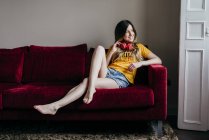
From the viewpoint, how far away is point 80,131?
270 cm

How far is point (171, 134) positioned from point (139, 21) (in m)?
1.40

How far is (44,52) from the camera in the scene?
10.6ft

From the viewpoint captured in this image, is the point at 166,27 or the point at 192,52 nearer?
the point at 192,52

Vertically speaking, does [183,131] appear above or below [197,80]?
below

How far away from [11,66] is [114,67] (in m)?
1.17

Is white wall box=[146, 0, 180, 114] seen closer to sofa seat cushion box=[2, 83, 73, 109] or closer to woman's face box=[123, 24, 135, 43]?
woman's face box=[123, 24, 135, 43]

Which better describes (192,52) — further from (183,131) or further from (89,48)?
(89,48)

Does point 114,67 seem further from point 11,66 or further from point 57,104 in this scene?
point 11,66

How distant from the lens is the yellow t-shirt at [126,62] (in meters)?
2.78

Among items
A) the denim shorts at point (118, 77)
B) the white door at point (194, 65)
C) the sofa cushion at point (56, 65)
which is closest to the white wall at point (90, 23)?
the sofa cushion at point (56, 65)

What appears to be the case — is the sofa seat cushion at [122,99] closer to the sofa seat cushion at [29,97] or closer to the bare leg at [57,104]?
the bare leg at [57,104]

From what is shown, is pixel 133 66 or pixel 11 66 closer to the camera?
pixel 133 66

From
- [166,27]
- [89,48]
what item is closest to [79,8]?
[89,48]

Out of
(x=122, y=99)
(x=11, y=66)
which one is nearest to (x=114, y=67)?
(x=122, y=99)
